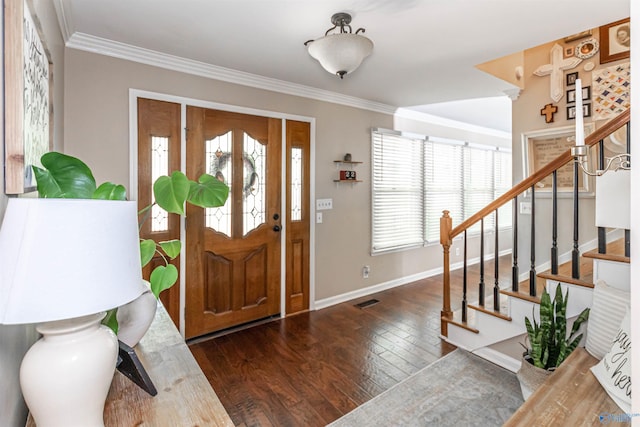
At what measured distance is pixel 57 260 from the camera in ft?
2.09

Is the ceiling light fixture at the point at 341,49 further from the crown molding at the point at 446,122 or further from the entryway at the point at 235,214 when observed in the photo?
the crown molding at the point at 446,122

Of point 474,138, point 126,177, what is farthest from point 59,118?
point 474,138

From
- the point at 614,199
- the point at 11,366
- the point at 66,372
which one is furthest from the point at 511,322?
the point at 11,366

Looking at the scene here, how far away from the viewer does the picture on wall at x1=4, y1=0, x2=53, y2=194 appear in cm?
81

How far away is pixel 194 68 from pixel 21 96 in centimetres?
213

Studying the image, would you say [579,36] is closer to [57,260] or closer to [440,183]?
[440,183]

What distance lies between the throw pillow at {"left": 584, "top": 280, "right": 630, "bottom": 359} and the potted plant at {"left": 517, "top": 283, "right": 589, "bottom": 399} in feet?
0.50

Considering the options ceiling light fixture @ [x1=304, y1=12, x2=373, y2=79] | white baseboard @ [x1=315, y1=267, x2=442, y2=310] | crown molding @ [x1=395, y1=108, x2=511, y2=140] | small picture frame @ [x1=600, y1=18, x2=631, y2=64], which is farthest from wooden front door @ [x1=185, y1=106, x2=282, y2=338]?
small picture frame @ [x1=600, y1=18, x2=631, y2=64]

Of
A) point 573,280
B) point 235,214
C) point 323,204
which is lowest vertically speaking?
point 573,280

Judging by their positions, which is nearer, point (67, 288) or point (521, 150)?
point (67, 288)

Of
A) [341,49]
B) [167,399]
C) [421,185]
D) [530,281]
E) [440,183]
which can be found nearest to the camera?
[167,399]

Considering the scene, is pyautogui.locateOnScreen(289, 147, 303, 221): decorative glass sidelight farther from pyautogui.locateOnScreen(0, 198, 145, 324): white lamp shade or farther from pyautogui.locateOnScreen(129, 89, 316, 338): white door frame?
pyautogui.locateOnScreen(0, 198, 145, 324): white lamp shade

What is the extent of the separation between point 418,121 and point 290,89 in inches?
86.1

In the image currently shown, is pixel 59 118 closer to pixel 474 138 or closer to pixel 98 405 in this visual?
pixel 98 405
